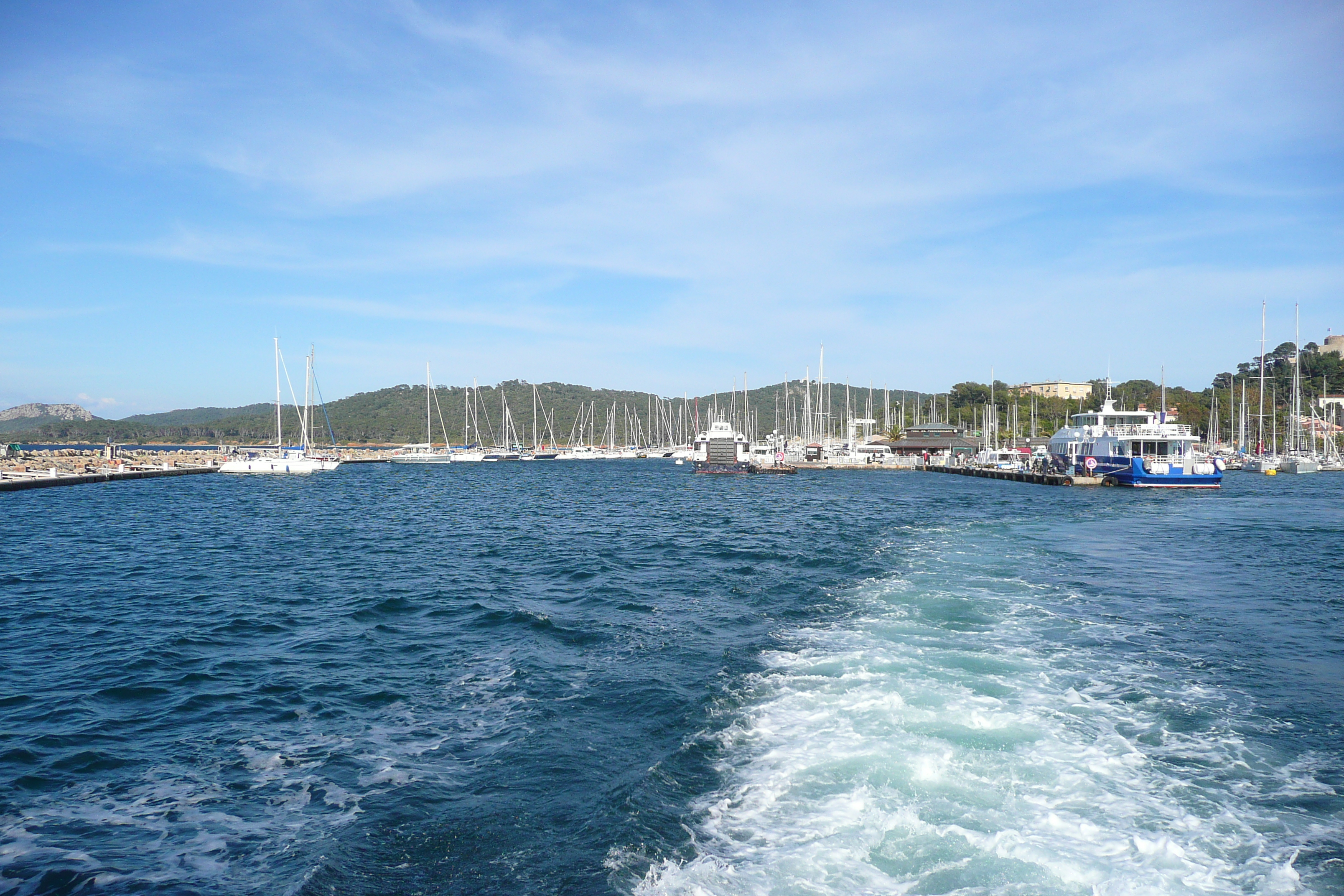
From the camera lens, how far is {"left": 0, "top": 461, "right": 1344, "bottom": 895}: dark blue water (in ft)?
22.2

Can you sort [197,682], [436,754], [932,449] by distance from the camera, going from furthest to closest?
[932,449], [197,682], [436,754]

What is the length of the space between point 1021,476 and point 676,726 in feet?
252

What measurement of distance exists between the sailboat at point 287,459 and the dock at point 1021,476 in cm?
8093

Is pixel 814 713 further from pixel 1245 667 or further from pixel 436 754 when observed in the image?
pixel 1245 667

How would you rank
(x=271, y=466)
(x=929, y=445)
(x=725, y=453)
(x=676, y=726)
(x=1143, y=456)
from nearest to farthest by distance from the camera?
(x=676, y=726) → (x=1143, y=456) → (x=271, y=466) → (x=725, y=453) → (x=929, y=445)

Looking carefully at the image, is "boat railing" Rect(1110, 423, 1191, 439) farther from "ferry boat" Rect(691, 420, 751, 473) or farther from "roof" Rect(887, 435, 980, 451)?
"roof" Rect(887, 435, 980, 451)

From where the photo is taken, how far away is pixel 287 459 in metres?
89.6

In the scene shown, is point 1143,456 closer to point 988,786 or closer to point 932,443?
point 932,443

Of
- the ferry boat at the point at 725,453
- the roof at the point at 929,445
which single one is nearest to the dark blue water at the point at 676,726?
the ferry boat at the point at 725,453

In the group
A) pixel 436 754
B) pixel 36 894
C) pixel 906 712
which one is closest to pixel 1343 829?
pixel 906 712

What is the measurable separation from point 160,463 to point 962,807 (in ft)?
366

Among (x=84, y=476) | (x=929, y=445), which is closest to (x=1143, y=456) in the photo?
(x=929, y=445)

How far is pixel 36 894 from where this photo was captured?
629 cm

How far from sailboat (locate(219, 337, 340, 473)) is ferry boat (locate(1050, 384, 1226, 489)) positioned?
8487 centimetres
